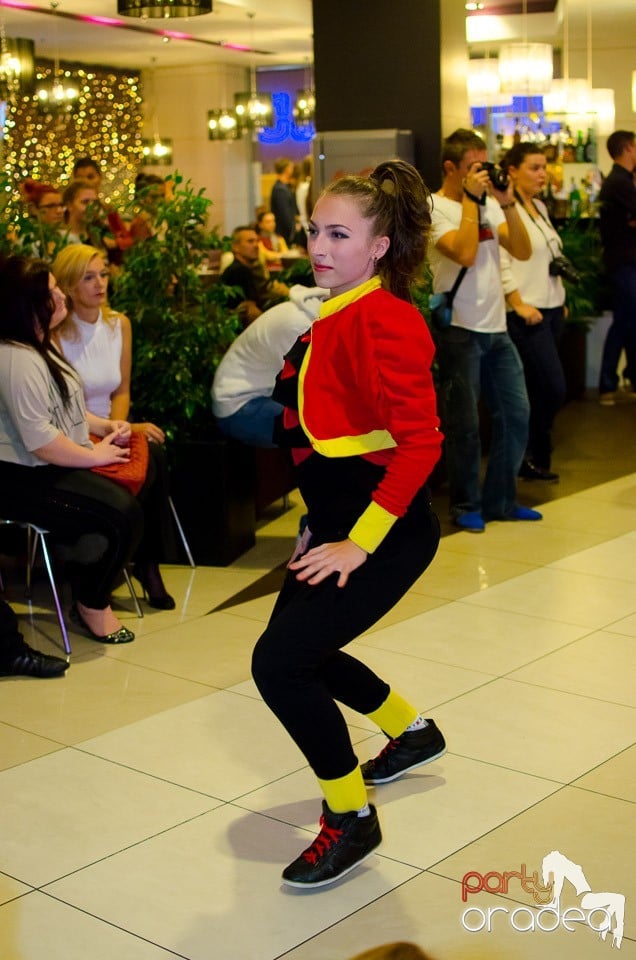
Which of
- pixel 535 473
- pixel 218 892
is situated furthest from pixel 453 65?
pixel 218 892

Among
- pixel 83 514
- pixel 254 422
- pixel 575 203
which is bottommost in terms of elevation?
pixel 83 514

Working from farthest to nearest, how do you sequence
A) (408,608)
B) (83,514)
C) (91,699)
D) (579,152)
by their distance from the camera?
(579,152)
(408,608)
(83,514)
(91,699)

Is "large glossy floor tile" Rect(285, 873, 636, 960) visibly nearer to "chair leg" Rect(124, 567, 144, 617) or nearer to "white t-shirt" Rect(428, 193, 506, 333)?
"chair leg" Rect(124, 567, 144, 617)

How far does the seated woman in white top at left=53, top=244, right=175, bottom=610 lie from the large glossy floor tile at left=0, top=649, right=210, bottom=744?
0.68 metres

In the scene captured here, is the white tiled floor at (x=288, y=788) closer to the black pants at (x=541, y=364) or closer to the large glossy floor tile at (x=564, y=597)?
the large glossy floor tile at (x=564, y=597)

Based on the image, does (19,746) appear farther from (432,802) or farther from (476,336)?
(476,336)

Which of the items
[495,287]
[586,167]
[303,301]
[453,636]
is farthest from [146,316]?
[586,167]

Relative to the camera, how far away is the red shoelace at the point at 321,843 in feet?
8.66

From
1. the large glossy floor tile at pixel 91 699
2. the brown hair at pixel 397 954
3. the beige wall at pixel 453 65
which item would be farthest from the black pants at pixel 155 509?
the brown hair at pixel 397 954

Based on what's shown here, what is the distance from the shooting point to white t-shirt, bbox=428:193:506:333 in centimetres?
551

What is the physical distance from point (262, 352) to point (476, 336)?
1.08 metres

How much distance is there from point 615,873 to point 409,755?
0.63 m

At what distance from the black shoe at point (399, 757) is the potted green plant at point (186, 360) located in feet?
7.18

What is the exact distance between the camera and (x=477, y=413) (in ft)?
18.8
